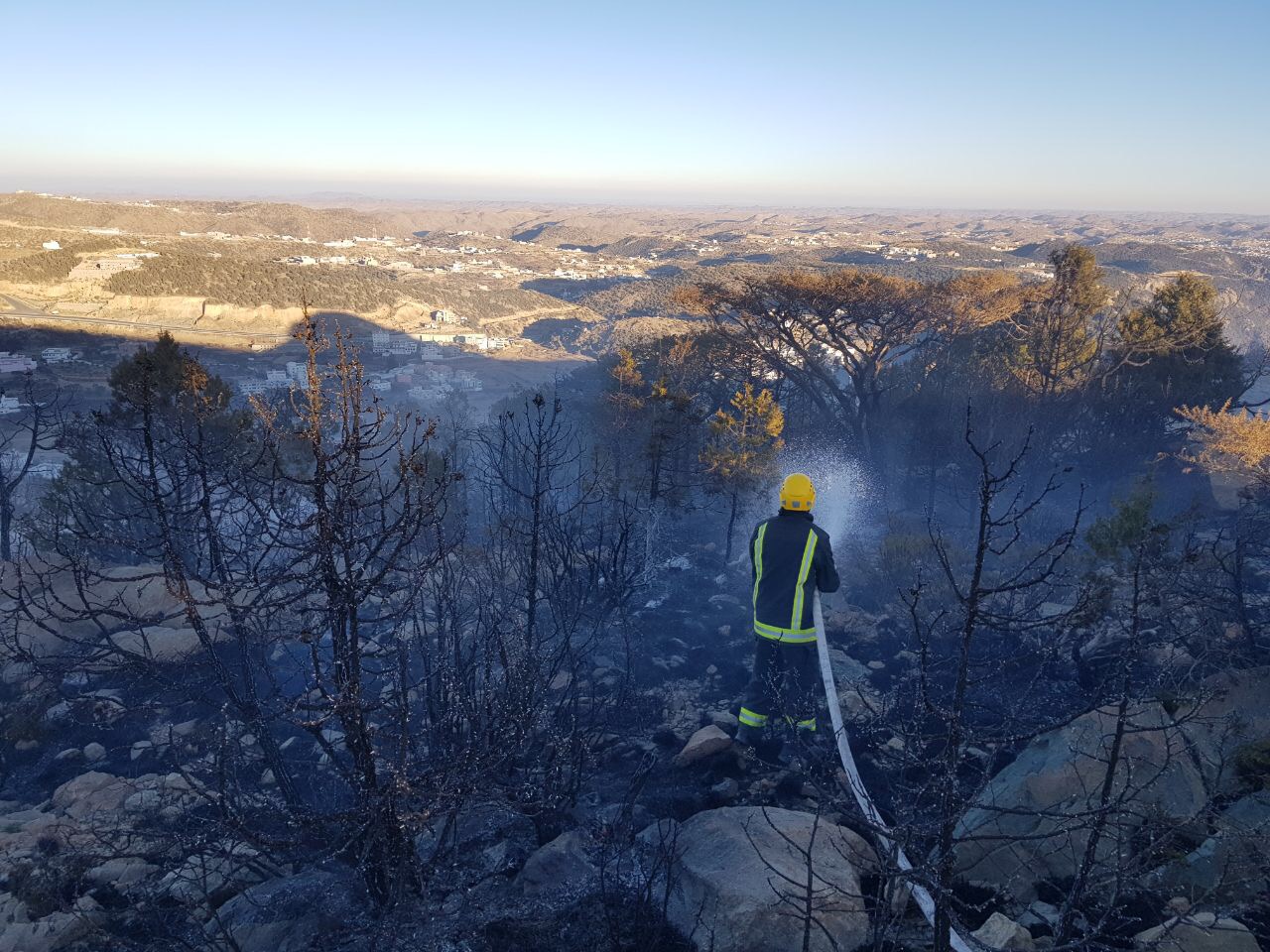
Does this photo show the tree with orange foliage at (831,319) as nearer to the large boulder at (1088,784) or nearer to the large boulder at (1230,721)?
the large boulder at (1230,721)

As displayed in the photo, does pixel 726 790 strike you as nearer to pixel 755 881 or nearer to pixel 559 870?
pixel 755 881

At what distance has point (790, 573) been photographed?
6105mm

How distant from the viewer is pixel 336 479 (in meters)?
3.26

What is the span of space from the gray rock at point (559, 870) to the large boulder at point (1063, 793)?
2193mm

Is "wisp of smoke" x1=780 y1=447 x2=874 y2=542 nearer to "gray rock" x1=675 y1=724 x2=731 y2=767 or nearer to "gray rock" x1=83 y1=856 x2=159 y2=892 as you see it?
"gray rock" x1=675 y1=724 x2=731 y2=767

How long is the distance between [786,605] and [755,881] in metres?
2.42

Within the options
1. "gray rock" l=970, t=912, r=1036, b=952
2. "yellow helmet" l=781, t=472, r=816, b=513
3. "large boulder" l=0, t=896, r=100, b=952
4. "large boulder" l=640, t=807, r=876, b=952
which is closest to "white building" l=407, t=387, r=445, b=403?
"yellow helmet" l=781, t=472, r=816, b=513

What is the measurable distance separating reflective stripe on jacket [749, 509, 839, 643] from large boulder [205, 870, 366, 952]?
3551mm

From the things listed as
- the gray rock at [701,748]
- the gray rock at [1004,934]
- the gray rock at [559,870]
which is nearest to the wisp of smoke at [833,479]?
the gray rock at [701,748]

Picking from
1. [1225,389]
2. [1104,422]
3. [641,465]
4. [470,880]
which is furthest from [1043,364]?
[470,880]

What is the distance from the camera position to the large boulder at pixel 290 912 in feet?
13.3

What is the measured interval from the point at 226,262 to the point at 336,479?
45.8 meters

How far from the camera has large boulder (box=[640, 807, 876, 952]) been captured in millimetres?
3877

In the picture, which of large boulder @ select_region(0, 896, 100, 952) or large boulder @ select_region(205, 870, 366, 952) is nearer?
large boulder @ select_region(205, 870, 366, 952)
